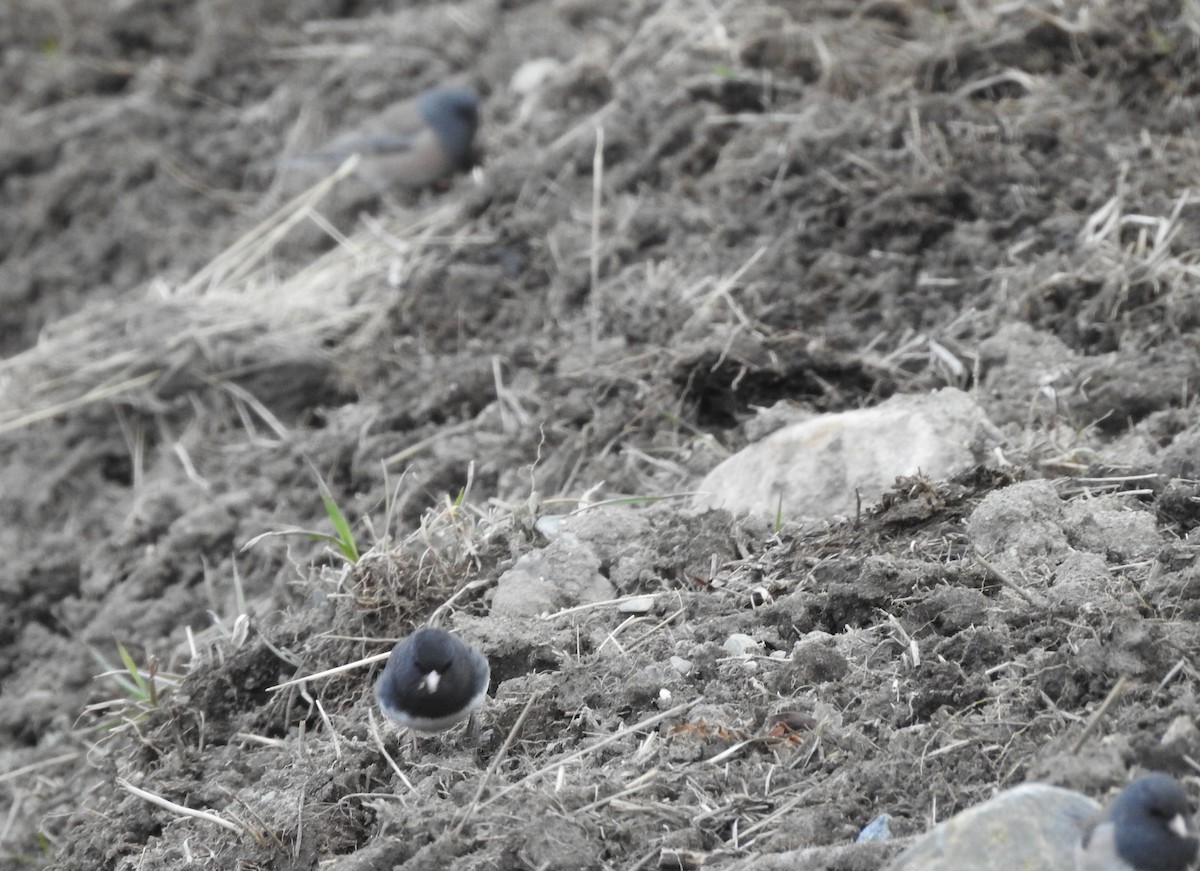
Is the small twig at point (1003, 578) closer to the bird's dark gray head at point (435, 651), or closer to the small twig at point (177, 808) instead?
the bird's dark gray head at point (435, 651)

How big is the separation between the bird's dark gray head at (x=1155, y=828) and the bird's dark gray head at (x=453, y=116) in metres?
4.32

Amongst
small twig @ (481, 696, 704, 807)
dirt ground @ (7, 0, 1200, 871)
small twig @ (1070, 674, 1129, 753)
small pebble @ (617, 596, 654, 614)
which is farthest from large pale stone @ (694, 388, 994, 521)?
small twig @ (1070, 674, 1129, 753)

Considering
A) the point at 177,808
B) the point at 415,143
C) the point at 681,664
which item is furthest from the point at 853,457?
the point at 415,143

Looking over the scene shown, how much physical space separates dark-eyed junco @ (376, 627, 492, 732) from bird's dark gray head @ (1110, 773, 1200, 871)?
4.03 feet

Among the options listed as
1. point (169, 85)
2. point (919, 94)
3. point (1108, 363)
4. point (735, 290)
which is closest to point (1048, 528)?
point (1108, 363)

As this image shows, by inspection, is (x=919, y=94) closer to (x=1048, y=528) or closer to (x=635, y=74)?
(x=635, y=74)

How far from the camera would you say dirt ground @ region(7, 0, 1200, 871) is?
98.0 inches

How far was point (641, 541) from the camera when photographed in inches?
126

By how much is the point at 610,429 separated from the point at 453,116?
247 centimetres

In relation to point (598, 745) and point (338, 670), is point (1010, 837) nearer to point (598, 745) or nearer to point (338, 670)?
point (598, 745)

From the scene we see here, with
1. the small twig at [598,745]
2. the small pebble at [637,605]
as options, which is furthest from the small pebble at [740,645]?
the small pebble at [637,605]

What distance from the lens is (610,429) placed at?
3863mm

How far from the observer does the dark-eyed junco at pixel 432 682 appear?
102 inches

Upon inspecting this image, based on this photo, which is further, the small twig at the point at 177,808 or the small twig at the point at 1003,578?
the small twig at the point at 177,808
